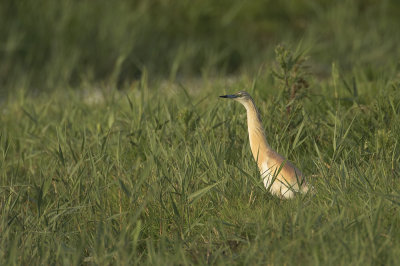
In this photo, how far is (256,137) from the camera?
3830 mm

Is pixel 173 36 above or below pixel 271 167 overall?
above

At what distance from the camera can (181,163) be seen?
3.87 m

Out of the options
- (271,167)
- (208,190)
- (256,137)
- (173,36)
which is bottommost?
(208,190)

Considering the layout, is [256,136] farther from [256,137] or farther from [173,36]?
[173,36]

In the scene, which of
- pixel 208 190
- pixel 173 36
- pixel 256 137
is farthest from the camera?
pixel 173 36

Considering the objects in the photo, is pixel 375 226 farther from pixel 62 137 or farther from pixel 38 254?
pixel 62 137

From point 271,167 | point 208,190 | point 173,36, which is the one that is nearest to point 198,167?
point 208,190

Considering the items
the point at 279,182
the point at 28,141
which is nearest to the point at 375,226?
the point at 279,182

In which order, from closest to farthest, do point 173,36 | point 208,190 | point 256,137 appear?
1. point 208,190
2. point 256,137
3. point 173,36

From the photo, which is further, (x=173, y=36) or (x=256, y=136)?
(x=173, y=36)

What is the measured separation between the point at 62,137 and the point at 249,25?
552cm

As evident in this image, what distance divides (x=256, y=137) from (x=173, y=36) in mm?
5678

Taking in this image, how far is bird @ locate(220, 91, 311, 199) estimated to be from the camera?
354 cm

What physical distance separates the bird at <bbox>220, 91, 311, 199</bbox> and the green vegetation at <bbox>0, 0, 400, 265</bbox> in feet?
0.24
